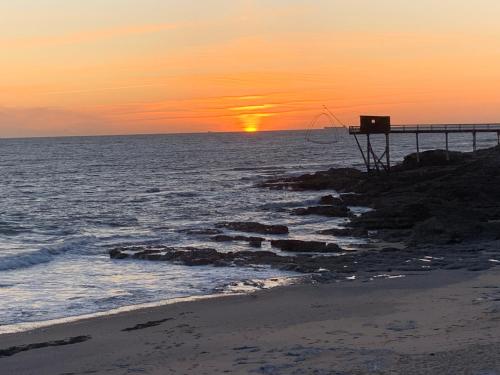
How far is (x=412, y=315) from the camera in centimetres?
1262

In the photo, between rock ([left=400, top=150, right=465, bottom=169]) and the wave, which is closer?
the wave

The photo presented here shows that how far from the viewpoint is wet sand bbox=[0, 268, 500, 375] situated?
9469 mm

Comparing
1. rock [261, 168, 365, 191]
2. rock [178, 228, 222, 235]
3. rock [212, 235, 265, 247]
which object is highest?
rock [261, 168, 365, 191]

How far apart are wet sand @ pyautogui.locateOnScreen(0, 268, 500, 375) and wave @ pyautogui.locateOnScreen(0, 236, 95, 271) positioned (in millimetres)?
8799

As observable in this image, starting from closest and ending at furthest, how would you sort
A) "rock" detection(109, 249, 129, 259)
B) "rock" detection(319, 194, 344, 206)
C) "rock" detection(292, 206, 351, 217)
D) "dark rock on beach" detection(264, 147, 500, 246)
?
"rock" detection(109, 249, 129, 259) < "dark rock on beach" detection(264, 147, 500, 246) < "rock" detection(292, 206, 351, 217) < "rock" detection(319, 194, 344, 206)

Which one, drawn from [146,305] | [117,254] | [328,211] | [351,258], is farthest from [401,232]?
[146,305]

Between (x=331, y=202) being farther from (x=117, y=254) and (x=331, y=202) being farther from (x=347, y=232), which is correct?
(x=117, y=254)

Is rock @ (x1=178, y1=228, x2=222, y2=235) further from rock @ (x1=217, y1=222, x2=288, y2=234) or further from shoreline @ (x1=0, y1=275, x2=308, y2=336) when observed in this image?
shoreline @ (x1=0, y1=275, x2=308, y2=336)

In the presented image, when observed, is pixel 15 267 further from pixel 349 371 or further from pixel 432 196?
pixel 432 196

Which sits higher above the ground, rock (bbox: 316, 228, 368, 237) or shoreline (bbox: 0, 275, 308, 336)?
shoreline (bbox: 0, 275, 308, 336)

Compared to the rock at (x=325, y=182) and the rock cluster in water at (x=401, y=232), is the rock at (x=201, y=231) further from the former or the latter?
the rock at (x=325, y=182)

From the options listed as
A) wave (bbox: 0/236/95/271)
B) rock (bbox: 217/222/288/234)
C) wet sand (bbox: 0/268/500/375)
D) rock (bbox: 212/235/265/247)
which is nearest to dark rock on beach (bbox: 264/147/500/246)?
rock (bbox: 217/222/288/234)

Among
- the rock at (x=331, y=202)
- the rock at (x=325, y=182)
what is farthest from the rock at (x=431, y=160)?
the rock at (x=331, y=202)

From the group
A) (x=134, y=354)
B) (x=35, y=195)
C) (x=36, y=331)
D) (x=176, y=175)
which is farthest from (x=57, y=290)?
(x=176, y=175)
